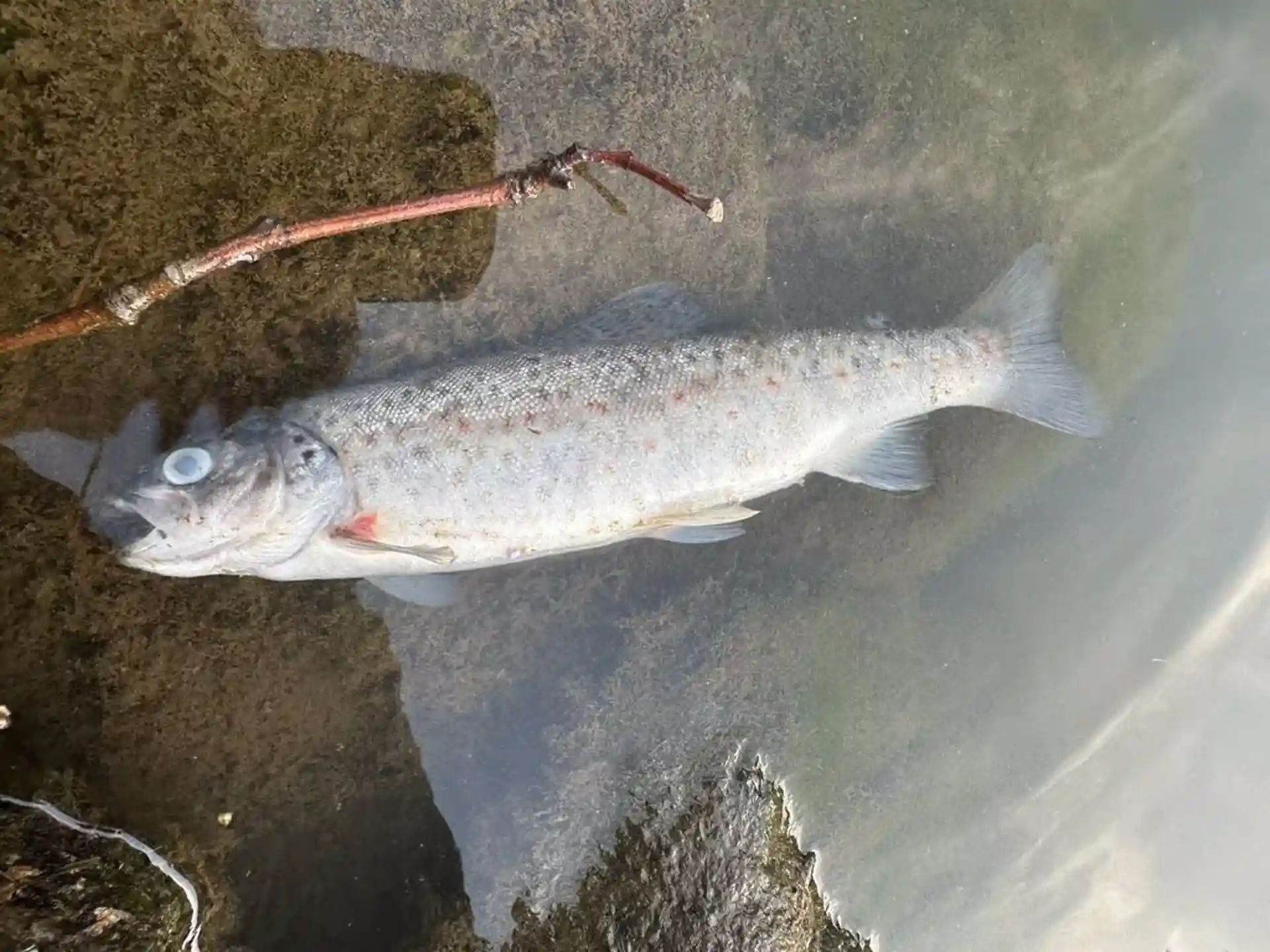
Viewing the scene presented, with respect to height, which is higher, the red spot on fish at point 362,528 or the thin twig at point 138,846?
the red spot on fish at point 362,528

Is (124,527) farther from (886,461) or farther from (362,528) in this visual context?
(886,461)

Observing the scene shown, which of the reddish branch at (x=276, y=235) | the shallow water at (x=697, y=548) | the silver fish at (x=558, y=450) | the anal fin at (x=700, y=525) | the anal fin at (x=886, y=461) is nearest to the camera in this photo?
the reddish branch at (x=276, y=235)

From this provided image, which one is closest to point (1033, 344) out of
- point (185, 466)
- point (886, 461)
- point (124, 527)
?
point (886, 461)

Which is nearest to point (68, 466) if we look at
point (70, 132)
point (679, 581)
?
point (70, 132)

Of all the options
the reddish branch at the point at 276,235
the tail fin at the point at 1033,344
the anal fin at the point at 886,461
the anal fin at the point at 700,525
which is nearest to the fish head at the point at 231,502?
the reddish branch at the point at 276,235

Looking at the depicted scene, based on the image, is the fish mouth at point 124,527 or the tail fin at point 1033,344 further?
the tail fin at point 1033,344

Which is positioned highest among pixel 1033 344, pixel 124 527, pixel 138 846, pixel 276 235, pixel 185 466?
pixel 276 235

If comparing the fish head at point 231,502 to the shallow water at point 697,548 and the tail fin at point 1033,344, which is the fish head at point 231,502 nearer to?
the shallow water at point 697,548

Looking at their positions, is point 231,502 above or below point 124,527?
above
